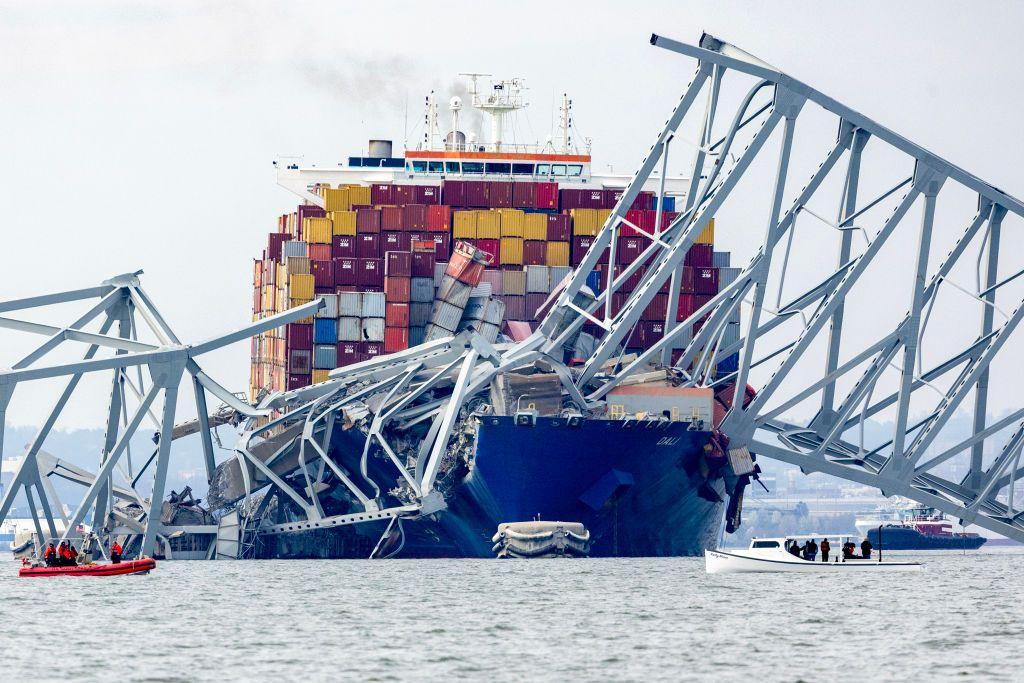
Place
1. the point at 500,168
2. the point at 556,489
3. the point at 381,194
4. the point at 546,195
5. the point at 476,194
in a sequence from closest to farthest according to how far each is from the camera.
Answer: the point at 556,489 → the point at 546,195 → the point at 476,194 → the point at 381,194 → the point at 500,168

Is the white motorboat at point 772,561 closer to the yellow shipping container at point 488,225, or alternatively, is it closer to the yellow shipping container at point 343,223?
the yellow shipping container at point 488,225

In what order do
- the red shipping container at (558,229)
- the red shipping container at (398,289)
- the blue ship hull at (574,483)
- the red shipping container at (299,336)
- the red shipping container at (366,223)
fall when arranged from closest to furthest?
the blue ship hull at (574,483) < the red shipping container at (398,289) < the red shipping container at (299,336) < the red shipping container at (558,229) < the red shipping container at (366,223)

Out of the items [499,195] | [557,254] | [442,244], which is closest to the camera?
[442,244]

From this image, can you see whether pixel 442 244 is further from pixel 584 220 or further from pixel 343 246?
pixel 584 220

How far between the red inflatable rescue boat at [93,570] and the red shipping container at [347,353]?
26.7 metres

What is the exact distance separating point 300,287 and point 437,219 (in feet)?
25.5

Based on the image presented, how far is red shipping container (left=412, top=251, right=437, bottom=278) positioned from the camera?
91312 millimetres

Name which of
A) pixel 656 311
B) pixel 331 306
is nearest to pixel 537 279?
pixel 656 311

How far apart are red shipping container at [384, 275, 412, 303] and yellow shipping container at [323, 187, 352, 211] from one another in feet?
42.1

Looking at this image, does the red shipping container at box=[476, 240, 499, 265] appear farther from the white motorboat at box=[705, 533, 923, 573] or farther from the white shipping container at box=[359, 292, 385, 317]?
the white motorboat at box=[705, 533, 923, 573]

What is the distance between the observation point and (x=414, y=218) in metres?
98.7

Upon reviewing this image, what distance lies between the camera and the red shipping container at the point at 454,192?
103m

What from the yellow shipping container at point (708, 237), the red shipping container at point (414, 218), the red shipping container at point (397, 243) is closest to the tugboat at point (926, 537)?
the yellow shipping container at point (708, 237)

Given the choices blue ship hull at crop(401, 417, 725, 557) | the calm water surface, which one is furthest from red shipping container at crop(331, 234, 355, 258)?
the calm water surface
